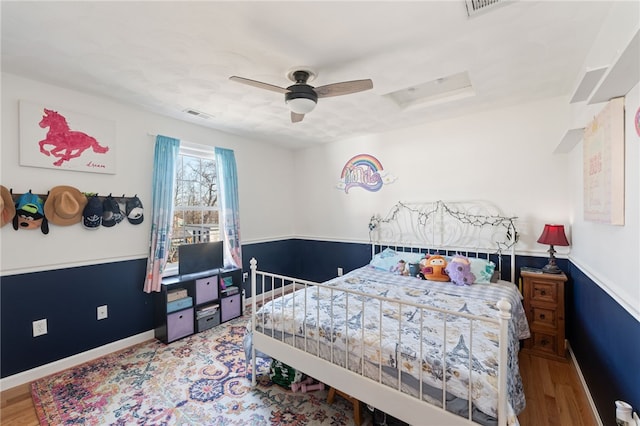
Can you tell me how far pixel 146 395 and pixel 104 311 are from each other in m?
1.14

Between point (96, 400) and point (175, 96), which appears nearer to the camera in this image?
point (96, 400)

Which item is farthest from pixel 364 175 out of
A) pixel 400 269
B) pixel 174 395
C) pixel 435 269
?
pixel 174 395

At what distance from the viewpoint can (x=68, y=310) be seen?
8.51ft

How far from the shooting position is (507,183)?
3.14 m

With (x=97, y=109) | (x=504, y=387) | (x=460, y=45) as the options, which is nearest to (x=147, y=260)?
(x=97, y=109)

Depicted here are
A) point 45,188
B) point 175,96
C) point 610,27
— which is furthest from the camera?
point 175,96

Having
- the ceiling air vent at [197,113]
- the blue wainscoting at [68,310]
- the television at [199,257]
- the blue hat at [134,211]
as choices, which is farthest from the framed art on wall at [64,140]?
the television at [199,257]

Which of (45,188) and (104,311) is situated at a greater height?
(45,188)

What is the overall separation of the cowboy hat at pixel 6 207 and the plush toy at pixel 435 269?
3.88 metres

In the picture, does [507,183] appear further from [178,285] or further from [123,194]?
[123,194]

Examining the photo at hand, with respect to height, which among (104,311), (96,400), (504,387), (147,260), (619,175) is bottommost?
(96,400)

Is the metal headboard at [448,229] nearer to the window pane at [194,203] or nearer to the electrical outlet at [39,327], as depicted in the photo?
the window pane at [194,203]

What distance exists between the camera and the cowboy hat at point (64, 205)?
8.07 ft

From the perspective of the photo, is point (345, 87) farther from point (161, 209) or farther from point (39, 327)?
point (39, 327)
